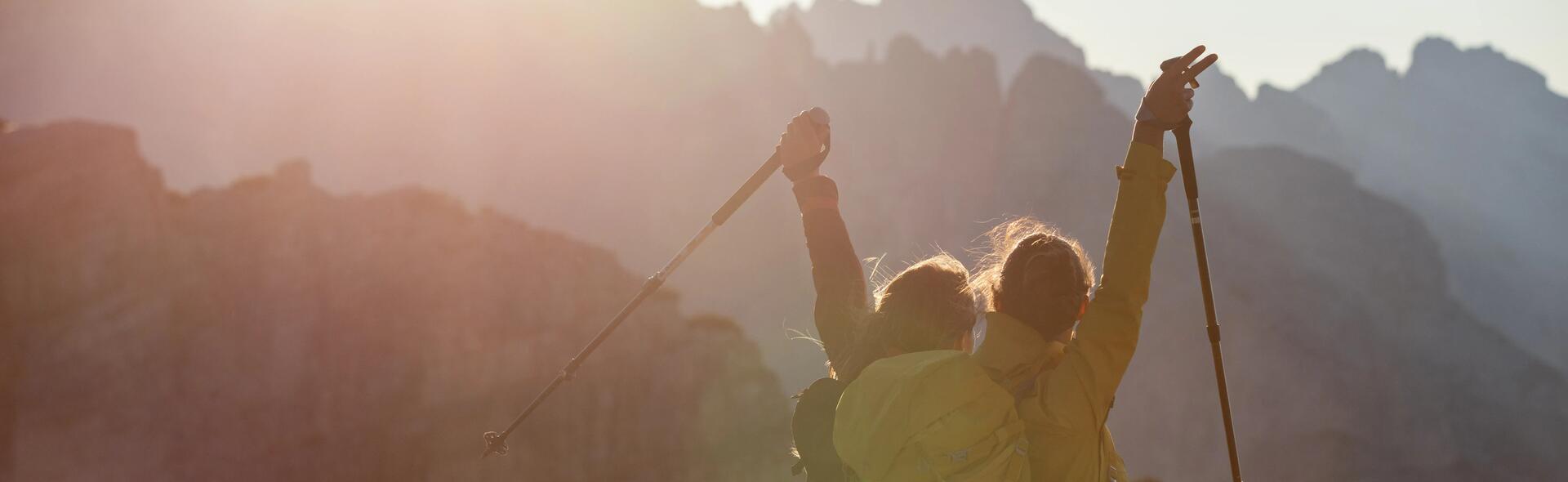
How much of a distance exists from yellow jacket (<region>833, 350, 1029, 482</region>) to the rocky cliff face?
1038 inches

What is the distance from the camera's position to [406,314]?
3003 centimetres

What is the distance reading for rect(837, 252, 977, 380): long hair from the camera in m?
3.11

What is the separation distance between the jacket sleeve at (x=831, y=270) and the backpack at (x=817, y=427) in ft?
0.36

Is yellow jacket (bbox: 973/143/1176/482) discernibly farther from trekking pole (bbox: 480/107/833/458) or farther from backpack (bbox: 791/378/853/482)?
trekking pole (bbox: 480/107/833/458)

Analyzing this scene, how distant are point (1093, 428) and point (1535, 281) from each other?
176m

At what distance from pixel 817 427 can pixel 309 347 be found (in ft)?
95.9

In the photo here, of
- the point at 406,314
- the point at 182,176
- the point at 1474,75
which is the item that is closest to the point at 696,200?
the point at 406,314

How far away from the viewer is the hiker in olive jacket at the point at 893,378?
2.50 meters

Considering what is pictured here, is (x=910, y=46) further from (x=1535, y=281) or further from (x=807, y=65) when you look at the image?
(x=1535, y=281)

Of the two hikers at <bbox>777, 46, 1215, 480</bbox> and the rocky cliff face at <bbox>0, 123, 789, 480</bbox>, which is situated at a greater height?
the rocky cliff face at <bbox>0, 123, 789, 480</bbox>

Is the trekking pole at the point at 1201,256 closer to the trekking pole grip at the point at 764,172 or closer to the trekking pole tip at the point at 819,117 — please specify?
the trekking pole grip at the point at 764,172

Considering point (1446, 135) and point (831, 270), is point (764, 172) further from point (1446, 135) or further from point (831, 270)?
point (1446, 135)

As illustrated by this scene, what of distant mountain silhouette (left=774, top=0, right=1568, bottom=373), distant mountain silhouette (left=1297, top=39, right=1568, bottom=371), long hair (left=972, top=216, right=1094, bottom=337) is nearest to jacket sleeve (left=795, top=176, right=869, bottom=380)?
long hair (left=972, top=216, right=1094, bottom=337)

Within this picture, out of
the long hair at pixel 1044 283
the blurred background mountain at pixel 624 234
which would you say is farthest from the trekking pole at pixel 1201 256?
the blurred background mountain at pixel 624 234
